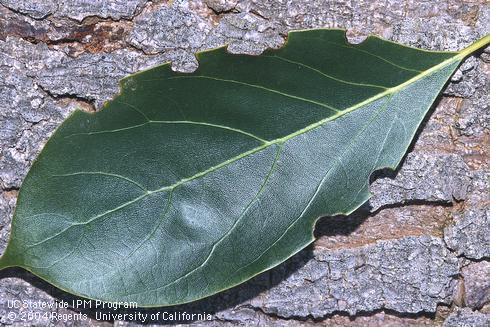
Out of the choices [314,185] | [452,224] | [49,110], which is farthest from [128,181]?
[452,224]

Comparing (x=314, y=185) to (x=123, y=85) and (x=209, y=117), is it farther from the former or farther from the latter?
(x=123, y=85)

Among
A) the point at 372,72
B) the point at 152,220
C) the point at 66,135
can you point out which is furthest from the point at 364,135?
the point at 66,135

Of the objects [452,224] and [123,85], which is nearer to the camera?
[123,85]

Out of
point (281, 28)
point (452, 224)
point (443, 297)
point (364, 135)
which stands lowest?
point (443, 297)

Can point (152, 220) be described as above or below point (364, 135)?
below

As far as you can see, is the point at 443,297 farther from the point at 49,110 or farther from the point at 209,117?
the point at 49,110

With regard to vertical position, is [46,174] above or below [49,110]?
below
